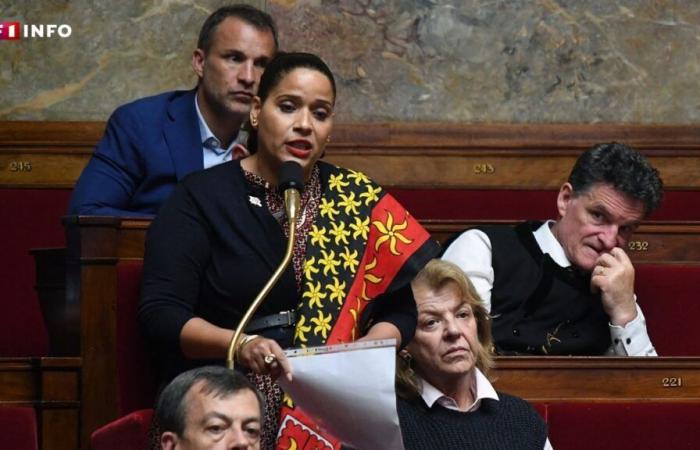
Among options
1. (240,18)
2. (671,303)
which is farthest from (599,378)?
(240,18)

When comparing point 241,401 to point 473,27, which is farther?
point 473,27

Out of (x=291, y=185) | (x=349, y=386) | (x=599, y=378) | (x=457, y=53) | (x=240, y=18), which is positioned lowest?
(x=349, y=386)

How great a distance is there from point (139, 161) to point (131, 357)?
1.20 ft

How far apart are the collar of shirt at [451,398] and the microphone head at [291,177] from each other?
0.26m

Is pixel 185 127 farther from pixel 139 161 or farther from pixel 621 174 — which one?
pixel 621 174

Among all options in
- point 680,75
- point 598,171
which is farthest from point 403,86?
point 598,171

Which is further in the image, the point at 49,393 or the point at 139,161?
the point at 139,161

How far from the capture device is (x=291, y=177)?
1489 millimetres

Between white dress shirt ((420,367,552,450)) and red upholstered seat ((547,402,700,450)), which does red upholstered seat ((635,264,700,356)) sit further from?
white dress shirt ((420,367,552,450))

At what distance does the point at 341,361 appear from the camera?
1.32 meters

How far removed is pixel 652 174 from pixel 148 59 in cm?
93

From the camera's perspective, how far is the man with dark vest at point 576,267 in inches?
74.5

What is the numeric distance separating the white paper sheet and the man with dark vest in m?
0.54

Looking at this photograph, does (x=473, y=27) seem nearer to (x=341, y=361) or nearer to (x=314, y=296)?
(x=314, y=296)
